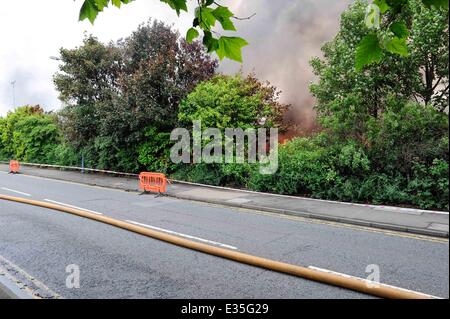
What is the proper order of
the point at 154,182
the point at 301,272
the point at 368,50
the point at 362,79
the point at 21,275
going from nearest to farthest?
the point at 368,50 < the point at 301,272 < the point at 21,275 < the point at 362,79 < the point at 154,182

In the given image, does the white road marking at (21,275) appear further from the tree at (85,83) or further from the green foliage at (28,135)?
the green foliage at (28,135)

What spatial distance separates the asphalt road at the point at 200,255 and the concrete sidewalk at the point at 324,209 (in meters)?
0.46

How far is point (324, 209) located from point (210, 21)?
9.83 meters

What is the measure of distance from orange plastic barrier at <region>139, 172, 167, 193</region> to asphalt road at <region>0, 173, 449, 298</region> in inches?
137

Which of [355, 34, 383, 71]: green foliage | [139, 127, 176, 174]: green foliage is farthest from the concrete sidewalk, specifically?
[355, 34, 383, 71]: green foliage

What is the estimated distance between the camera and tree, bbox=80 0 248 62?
224 cm

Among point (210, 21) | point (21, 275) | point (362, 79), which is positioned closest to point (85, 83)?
point (362, 79)

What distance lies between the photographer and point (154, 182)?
15719 millimetres

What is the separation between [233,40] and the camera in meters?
2.21

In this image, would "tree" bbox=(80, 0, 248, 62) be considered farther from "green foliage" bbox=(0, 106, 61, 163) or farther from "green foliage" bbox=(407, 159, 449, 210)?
"green foliage" bbox=(0, 106, 61, 163)

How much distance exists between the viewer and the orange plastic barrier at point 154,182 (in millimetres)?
15344

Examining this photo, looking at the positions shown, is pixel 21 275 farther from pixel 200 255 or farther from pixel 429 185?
pixel 429 185
